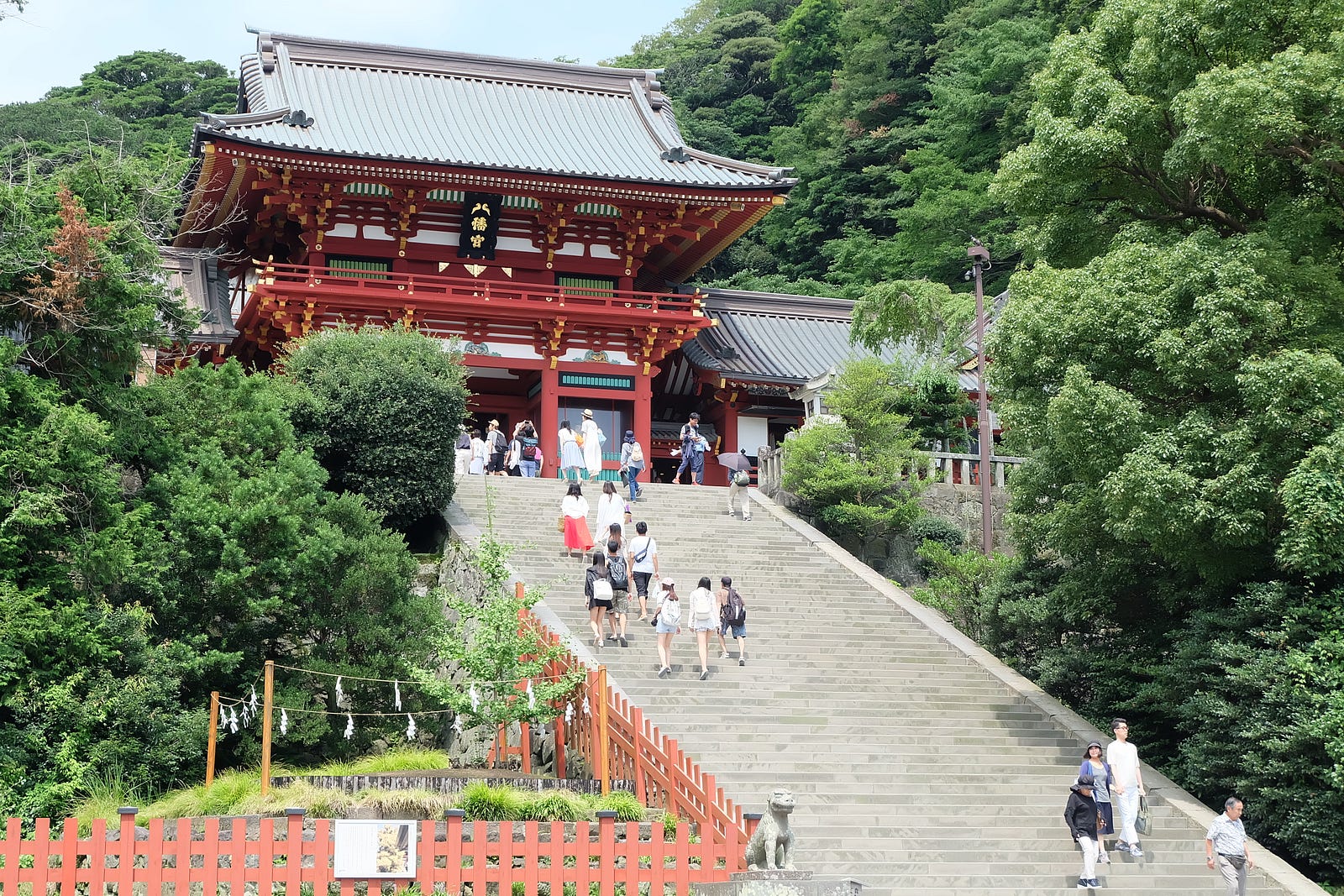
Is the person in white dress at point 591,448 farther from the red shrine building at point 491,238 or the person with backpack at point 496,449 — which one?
the red shrine building at point 491,238

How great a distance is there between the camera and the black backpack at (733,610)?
1577 centimetres

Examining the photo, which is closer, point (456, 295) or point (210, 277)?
point (456, 295)

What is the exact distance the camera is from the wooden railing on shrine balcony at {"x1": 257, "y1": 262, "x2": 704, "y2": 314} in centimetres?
2567

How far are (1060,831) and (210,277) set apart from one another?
72.4 feet

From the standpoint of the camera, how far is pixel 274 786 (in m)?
11.8

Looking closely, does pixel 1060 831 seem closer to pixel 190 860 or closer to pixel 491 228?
pixel 190 860

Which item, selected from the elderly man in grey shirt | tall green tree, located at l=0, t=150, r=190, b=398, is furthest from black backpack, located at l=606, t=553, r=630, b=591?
the elderly man in grey shirt

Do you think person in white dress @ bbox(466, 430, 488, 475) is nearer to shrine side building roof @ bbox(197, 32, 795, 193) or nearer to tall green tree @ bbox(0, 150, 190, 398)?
shrine side building roof @ bbox(197, 32, 795, 193)

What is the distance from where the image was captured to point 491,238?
1107 inches

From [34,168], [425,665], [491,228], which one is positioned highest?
[491,228]

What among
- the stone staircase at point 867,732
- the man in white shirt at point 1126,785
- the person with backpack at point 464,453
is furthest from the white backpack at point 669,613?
the person with backpack at point 464,453

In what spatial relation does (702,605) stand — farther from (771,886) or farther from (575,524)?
(771,886)

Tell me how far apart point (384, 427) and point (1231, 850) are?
12.2m

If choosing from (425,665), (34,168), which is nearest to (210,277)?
(34,168)
